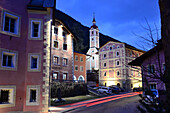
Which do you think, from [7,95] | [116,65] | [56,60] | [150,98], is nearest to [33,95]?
[7,95]

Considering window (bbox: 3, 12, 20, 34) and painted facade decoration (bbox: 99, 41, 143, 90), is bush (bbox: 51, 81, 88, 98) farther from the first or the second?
painted facade decoration (bbox: 99, 41, 143, 90)

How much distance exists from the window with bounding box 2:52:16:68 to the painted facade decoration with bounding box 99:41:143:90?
3858 cm

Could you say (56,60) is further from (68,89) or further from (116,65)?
(116,65)

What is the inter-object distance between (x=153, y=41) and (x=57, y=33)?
29.2m

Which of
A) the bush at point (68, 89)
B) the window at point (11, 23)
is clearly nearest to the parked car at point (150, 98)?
the window at point (11, 23)

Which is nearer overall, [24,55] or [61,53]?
[24,55]

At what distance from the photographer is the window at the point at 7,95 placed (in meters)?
13.0

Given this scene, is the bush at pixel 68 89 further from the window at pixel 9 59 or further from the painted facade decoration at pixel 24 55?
the window at pixel 9 59

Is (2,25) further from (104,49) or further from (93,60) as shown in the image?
(93,60)

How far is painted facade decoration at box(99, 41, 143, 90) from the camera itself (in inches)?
1954

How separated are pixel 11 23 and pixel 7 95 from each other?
6.63 metres

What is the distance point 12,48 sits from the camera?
13930 mm

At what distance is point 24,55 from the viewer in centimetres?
1464

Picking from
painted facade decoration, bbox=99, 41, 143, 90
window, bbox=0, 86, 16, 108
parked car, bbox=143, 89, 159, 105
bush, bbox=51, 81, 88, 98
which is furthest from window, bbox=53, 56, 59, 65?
parked car, bbox=143, 89, 159, 105
